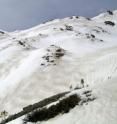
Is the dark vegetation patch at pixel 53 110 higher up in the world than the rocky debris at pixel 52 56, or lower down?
higher up

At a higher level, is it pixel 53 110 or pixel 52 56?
pixel 53 110

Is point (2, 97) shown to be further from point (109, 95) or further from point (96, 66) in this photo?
point (109, 95)

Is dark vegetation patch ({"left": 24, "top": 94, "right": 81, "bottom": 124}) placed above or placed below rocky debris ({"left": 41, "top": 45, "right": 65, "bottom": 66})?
above

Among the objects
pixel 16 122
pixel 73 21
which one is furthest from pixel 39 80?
pixel 73 21

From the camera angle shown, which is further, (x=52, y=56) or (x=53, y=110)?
(x=52, y=56)

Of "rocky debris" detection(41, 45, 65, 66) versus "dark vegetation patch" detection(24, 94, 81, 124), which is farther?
"rocky debris" detection(41, 45, 65, 66)
